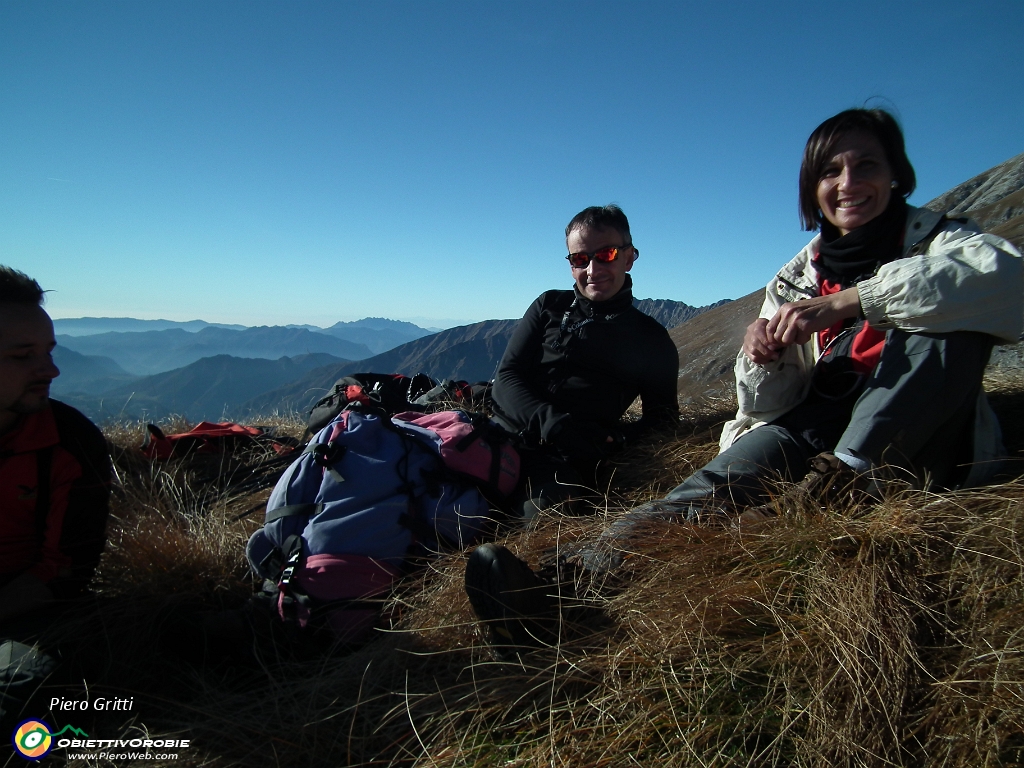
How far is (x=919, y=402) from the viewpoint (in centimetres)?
206

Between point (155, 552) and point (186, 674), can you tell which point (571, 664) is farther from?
point (155, 552)

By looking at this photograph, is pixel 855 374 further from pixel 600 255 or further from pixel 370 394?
pixel 370 394

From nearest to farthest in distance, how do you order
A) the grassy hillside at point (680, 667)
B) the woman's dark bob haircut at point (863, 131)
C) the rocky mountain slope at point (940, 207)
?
1. the grassy hillside at point (680, 667)
2. the woman's dark bob haircut at point (863, 131)
3. the rocky mountain slope at point (940, 207)

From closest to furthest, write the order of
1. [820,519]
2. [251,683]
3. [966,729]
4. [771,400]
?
[966,729], [820,519], [251,683], [771,400]

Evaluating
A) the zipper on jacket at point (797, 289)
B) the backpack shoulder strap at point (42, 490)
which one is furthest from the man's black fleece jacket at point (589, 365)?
the backpack shoulder strap at point (42, 490)

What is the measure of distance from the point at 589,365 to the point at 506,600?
2369 millimetres

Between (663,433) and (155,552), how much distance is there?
314cm

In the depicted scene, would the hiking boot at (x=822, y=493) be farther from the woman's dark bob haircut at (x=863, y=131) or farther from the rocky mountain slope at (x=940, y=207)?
the rocky mountain slope at (x=940, y=207)

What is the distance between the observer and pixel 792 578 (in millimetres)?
1785

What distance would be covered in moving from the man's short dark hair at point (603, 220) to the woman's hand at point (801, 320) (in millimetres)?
1624

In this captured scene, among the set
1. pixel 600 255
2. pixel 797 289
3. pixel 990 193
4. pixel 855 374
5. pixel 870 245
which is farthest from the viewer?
pixel 990 193

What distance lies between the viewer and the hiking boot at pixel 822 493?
6.69ft

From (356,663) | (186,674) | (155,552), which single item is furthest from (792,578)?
(155,552)

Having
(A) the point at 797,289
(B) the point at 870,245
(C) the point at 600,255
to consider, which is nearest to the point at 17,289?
(C) the point at 600,255
